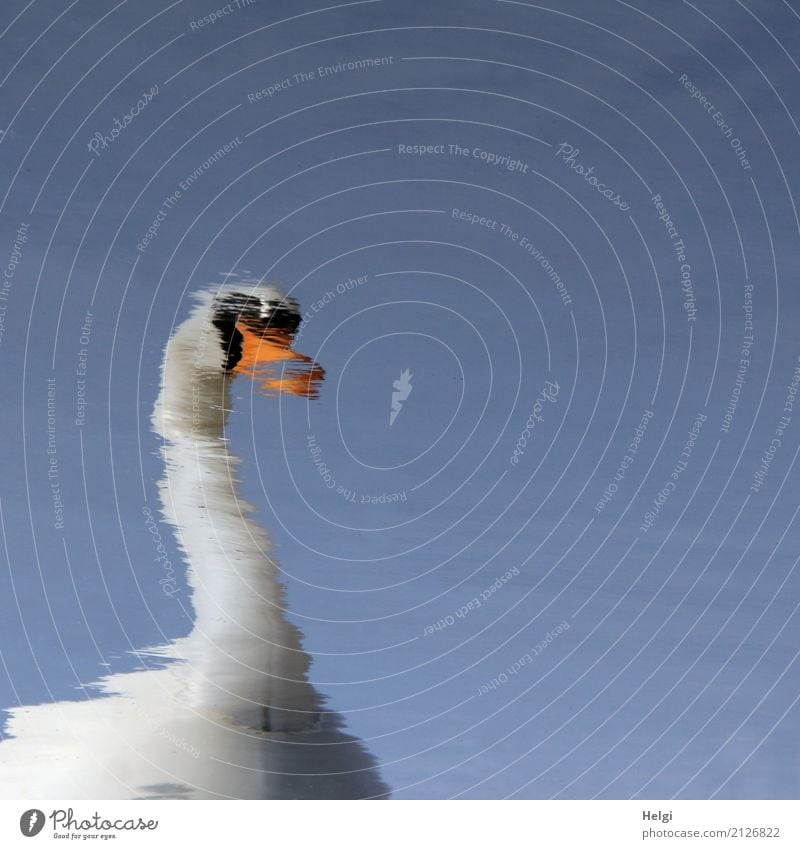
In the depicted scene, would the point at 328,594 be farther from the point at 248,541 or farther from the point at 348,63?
the point at 348,63

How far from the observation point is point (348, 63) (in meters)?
4.00

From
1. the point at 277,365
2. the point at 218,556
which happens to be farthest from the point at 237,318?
the point at 218,556

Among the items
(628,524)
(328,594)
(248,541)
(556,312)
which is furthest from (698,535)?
(248,541)

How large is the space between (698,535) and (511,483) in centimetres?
72

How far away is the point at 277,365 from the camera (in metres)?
4.02
